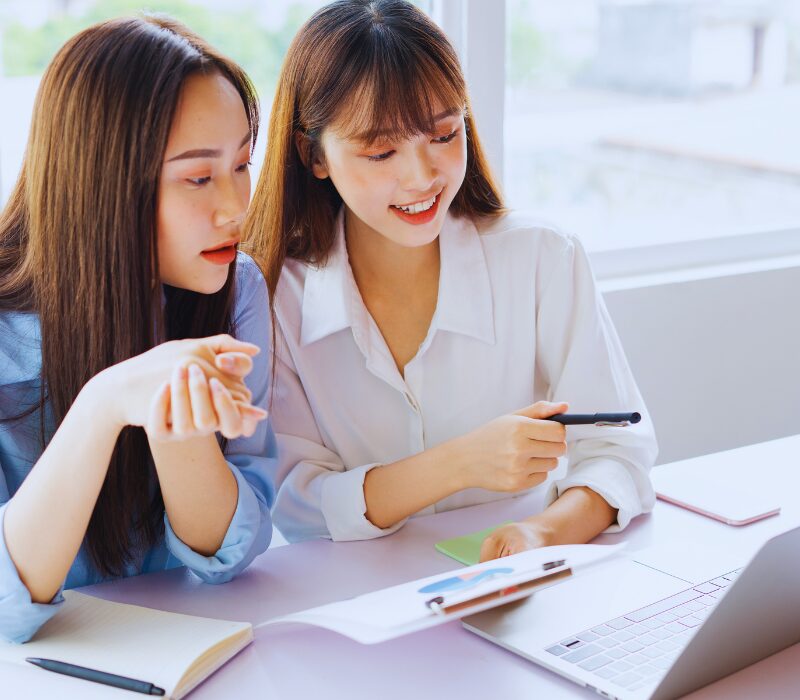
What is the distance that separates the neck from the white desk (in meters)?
0.42

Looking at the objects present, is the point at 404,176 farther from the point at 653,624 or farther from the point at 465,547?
the point at 653,624

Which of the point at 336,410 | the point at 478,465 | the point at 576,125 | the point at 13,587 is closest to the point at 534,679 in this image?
the point at 478,465

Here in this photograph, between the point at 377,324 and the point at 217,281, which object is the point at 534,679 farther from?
the point at 377,324

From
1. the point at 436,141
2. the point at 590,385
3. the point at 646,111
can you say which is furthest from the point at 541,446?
the point at 646,111

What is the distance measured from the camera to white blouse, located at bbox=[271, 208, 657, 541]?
1614 millimetres

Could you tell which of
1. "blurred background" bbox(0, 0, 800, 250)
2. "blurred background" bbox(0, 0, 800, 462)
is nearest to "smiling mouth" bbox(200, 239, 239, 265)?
"blurred background" bbox(0, 0, 800, 250)

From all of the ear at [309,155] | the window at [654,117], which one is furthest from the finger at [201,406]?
the window at [654,117]

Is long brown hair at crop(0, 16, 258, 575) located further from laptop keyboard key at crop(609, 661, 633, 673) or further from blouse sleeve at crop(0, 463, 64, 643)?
laptop keyboard key at crop(609, 661, 633, 673)

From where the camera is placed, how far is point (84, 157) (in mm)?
1200

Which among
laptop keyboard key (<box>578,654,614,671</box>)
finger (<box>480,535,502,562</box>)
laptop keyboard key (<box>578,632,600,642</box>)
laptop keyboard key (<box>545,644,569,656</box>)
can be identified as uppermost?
finger (<box>480,535,502,562</box>)

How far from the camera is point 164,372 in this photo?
1071 mm

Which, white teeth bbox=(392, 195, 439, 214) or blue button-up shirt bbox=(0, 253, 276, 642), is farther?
white teeth bbox=(392, 195, 439, 214)

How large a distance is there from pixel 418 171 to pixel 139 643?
0.74m

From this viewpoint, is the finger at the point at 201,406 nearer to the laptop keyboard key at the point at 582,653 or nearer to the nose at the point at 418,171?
the laptop keyboard key at the point at 582,653
